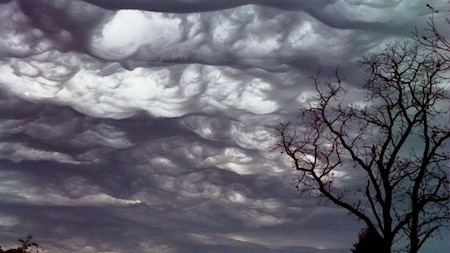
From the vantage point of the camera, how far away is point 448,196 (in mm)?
19141

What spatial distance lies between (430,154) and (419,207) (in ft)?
6.61

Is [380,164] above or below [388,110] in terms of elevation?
below

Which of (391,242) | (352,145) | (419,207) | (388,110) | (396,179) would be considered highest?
(388,110)

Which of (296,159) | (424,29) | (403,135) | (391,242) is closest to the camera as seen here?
(424,29)

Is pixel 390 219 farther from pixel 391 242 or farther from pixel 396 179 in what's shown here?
pixel 396 179

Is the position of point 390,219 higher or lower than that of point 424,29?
lower

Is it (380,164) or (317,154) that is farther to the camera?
(317,154)

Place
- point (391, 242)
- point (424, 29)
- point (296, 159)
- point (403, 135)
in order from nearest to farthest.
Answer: point (424, 29) < point (391, 242) < point (403, 135) < point (296, 159)

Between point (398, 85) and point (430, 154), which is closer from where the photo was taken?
point (430, 154)

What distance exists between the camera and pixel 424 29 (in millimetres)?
14773

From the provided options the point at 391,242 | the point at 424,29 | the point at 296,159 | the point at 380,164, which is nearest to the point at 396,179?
the point at 380,164

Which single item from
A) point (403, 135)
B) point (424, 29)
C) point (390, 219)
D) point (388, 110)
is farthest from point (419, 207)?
point (424, 29)

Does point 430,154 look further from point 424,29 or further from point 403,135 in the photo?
point 424,29

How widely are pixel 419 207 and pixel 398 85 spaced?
4.87 meters
